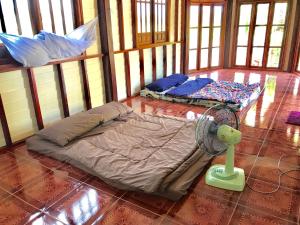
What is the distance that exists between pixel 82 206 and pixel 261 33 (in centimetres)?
651

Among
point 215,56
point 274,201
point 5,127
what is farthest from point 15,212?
point 215,56

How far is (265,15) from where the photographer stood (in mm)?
6551

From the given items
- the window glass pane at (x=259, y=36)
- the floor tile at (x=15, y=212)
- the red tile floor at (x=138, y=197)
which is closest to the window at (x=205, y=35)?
the window glass pane at (x=259, y=36)

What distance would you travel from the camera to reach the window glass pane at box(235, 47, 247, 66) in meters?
Result: 7.10

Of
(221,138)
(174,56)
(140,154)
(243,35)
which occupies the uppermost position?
(243,35)

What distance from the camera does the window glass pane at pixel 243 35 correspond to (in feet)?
22.6

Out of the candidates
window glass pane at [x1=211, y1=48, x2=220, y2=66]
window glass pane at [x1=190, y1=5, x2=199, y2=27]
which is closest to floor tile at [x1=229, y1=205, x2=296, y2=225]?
window glass pane at [x1=190, y1=5, x2=199, y2=27]

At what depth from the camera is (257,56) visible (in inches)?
274

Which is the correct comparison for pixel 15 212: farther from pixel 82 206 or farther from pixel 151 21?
pixel 151 21

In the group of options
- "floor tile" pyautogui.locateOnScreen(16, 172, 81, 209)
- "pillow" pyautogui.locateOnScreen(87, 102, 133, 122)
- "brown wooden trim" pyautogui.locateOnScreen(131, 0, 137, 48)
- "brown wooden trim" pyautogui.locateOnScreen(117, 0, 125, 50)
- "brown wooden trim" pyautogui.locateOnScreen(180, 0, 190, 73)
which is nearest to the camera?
"floor tile" pyautogui.locateOnScreen(16, 172, 81, 209)

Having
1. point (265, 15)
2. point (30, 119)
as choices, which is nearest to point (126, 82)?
point (30, 119)

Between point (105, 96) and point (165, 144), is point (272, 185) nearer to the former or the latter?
point (165, 144)

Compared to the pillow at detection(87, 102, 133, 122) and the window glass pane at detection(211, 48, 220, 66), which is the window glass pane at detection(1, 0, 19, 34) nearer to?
the pillow at detection(87, 102, 133, 122)

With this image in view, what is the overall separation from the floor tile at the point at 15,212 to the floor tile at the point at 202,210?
42.6 inches
